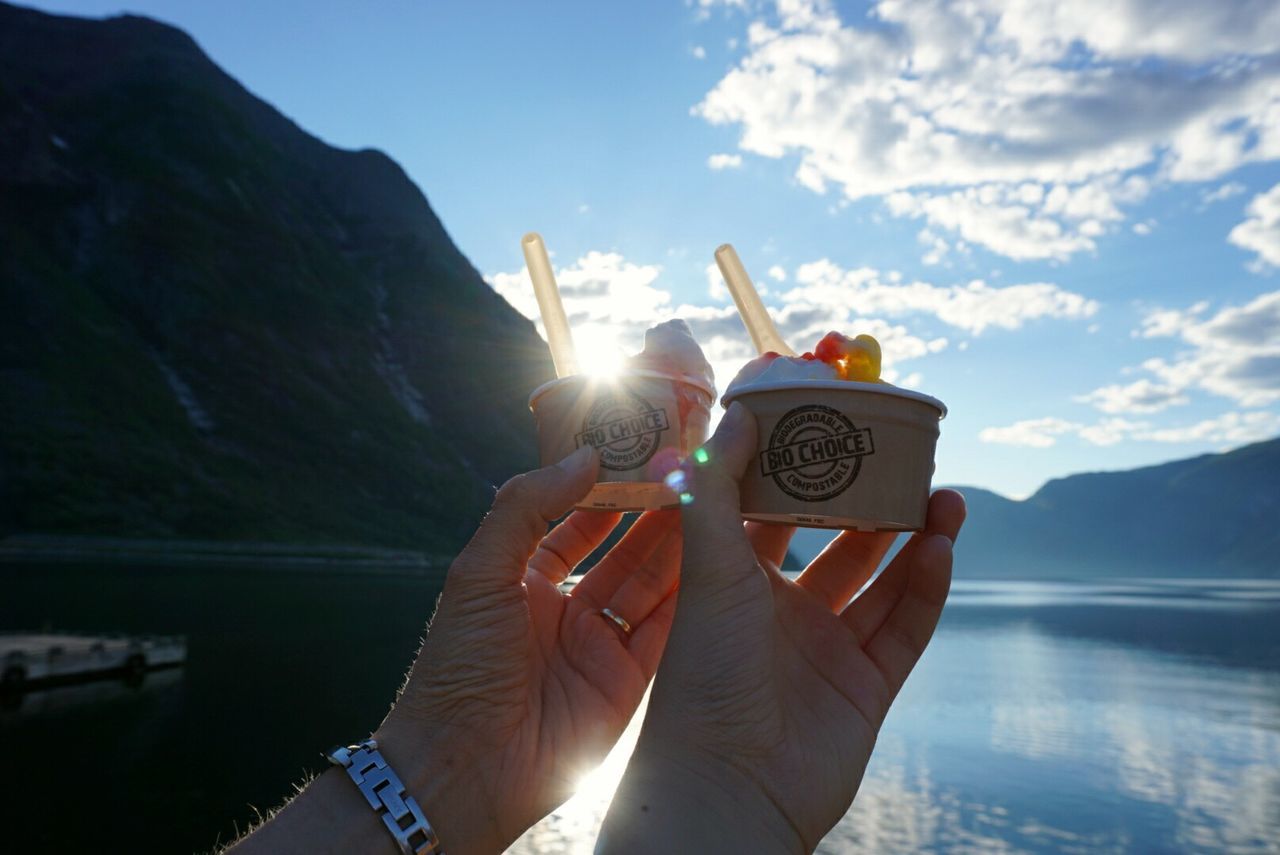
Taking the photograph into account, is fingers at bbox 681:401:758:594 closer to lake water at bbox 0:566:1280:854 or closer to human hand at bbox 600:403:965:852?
human hand at bbox 600:403:965:852

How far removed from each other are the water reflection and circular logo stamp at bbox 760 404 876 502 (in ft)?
81.8

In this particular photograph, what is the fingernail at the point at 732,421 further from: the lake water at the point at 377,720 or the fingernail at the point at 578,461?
the lake water at the point at 377,720

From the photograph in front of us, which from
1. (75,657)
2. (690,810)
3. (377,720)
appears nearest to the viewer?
(690,810)

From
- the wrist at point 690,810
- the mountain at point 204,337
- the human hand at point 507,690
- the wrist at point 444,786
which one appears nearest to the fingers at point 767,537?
the human hand at point 507,690

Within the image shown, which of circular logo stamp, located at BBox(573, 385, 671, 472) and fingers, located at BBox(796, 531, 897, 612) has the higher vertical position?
circular logo stamp, located at BBox(573, 385, 671, 472)

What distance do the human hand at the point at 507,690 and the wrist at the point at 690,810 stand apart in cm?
65

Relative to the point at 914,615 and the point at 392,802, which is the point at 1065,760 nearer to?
the point at 914,615

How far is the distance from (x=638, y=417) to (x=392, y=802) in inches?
69.8

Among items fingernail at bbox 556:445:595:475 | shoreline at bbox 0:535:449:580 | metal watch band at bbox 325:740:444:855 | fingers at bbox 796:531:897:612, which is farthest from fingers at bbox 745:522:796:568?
shoreline at bbox 0:535:449:580

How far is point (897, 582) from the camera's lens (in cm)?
381

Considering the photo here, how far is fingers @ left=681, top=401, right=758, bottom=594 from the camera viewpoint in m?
2.96

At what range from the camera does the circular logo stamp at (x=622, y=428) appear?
12.4 ft

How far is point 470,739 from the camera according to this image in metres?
3.22

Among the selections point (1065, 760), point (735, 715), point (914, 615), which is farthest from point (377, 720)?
point (735, 715)
